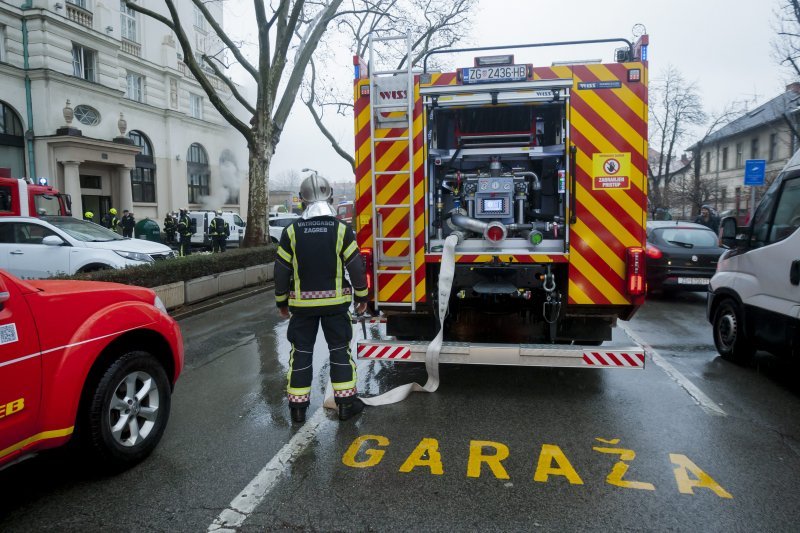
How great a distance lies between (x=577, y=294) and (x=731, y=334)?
8.13ft

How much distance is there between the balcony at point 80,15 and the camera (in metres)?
25.3

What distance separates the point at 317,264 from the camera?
4531 mm

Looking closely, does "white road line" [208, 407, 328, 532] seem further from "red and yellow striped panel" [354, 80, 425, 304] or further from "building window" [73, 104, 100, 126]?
"building window" [73, 104, 100, 126]

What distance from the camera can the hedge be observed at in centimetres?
870

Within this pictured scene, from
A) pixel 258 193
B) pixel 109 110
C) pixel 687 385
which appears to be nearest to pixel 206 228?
pixel 109 110

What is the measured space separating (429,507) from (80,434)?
2.06 metres

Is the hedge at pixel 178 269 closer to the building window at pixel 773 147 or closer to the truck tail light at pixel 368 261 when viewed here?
the truck tail light at pixel 368 261

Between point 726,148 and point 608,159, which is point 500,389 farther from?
point 726,148

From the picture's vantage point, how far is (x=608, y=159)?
4.98 m

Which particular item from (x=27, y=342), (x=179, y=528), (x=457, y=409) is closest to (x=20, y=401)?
(x=27, y=342)

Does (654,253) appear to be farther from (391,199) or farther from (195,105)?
(195,105)

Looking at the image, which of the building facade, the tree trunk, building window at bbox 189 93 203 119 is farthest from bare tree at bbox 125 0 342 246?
the building facade

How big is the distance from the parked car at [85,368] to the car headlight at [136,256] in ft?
22.9

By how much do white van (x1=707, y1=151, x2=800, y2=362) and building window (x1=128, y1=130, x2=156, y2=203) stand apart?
98.1ft
